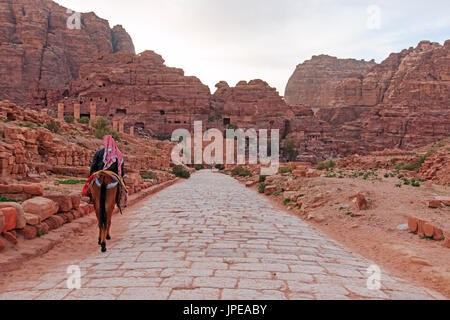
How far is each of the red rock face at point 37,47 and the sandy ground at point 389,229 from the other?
66738 millimetres

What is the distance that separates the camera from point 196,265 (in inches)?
152

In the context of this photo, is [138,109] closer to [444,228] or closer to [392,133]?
[392,133]

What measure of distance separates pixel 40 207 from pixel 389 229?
21.4 feet

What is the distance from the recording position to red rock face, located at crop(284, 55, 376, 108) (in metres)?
129

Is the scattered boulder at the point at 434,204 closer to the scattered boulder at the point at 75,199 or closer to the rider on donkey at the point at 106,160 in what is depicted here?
the rider on donkey at the point at 106,160

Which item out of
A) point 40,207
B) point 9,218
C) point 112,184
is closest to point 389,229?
point 112,184

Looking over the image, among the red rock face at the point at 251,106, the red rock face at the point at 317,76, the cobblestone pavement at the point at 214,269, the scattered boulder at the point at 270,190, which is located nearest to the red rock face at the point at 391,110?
the red rock face at the point at 251,106

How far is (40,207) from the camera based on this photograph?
17.3 ft

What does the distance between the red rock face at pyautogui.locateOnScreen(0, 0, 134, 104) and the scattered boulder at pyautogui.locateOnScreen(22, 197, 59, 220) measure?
65.7 meters

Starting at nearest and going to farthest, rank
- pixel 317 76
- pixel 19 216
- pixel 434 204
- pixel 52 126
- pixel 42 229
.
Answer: pixel 19 216 → pixel 42 229 → pixel 434 204 → pixel 52 126 → pixel 317 76

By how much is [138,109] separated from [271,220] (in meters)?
55.4

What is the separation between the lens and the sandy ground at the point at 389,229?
14.0 feet

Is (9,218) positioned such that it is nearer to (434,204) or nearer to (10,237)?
(10,237)
